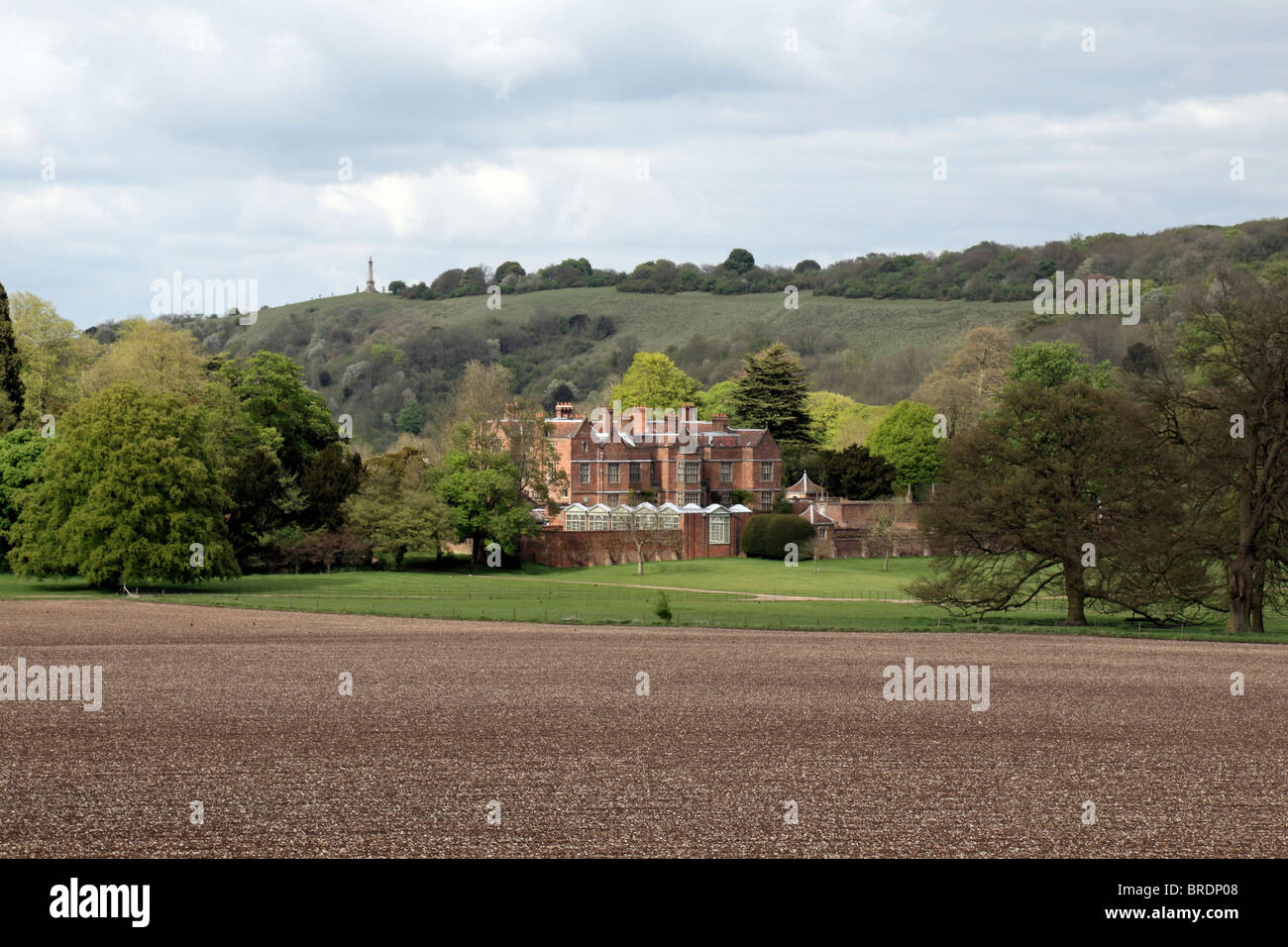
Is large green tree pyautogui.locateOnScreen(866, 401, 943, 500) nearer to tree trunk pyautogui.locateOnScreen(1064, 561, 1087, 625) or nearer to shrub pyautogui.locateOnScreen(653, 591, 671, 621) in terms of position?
tree trunk pyautogui.locateOnScreen(1064, 561, 1087, 625)

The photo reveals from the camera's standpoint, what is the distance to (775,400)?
4847 inches

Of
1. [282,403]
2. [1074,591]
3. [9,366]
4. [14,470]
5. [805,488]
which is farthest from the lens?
[805,488]

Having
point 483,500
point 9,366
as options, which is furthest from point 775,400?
point 9,366

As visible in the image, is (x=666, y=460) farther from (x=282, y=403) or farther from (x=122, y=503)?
(x=122, y=503)

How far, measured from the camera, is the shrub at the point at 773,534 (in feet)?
311

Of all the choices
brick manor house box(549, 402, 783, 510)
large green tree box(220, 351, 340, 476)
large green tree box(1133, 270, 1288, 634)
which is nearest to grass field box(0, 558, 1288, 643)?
large green tree box(1133, 270, 1288, 634)

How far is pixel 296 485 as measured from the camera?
275 ft

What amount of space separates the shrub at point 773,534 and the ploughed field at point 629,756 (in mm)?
55817

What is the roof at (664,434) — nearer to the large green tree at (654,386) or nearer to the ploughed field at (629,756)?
the large green tree at (654,386)

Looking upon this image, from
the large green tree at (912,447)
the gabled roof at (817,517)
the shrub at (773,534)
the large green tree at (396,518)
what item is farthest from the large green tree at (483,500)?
the large green tree at (912,447)

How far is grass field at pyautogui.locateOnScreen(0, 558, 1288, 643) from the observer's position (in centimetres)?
5003

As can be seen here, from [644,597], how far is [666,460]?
141 ft
